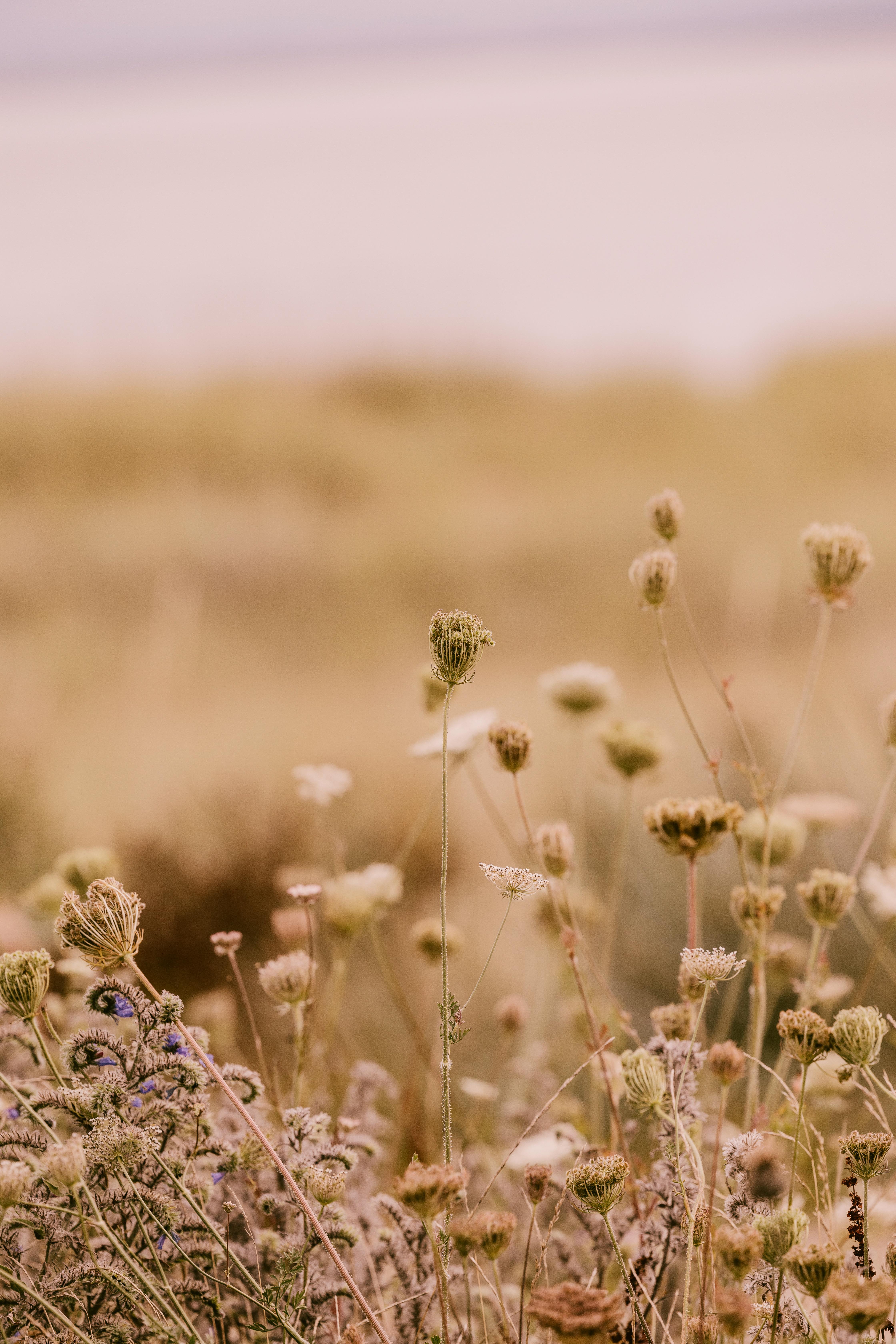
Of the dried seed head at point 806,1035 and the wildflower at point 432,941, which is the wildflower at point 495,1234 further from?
the wildflower at point 432,941

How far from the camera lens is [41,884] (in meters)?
0.54

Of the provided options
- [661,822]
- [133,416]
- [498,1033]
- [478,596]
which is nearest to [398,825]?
[498,1033]

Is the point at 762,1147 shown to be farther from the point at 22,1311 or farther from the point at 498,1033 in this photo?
the point at 498,1033

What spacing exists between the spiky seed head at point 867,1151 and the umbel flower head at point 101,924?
0.77 ft

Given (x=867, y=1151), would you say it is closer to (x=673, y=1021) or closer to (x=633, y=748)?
(x=673, y=1021)

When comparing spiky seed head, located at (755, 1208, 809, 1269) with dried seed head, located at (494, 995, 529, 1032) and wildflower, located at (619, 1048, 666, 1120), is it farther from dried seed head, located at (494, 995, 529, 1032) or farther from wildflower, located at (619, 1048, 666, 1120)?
dried seed head, located at (494, 995, 529, 1032)

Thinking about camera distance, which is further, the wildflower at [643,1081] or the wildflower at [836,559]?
the wildflower at [836,559]

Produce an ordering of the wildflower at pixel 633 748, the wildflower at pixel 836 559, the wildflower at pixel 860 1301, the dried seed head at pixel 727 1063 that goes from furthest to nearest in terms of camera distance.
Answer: the wildflower at pixel 633 748 < the wildflower at pixel 836 559 < the dried seed head at pixel 727 1063 < the wildflower at pixel 860 1301

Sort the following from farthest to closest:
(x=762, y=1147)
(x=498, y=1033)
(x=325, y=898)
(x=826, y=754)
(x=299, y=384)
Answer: (x=299, y=384)
(x=826, y=754)
(x=498, y=1033)
(x=325, y=898)
(x=762, y=1147)

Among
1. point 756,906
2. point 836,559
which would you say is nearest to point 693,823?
point 756,906

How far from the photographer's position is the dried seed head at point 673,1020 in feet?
1.24

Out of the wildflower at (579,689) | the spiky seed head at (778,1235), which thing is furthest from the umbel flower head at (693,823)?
the wildflower at (579,689)

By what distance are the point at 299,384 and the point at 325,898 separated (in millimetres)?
3704

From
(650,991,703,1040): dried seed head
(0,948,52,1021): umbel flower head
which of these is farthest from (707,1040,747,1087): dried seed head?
(0,948,52,1021): umbel flower head
